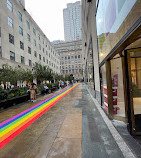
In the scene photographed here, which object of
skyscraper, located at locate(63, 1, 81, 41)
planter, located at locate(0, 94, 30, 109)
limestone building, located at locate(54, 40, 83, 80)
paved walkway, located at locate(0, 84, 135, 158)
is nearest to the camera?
paved walkway, located at locate(0, 84, 135, 158)

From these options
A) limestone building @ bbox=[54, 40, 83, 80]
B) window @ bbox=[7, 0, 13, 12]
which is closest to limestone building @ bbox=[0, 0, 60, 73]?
window @ bbox=[7, 0, 13, 12]

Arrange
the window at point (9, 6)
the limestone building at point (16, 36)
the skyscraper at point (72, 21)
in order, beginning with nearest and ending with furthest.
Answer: the limestone building at point (16, 36) < the window at point (9, 6) < the skyscraper at point (72, 21)

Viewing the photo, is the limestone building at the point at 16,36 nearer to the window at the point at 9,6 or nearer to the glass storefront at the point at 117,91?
the window at the point at 9,6

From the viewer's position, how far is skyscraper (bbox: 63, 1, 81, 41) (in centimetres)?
15112

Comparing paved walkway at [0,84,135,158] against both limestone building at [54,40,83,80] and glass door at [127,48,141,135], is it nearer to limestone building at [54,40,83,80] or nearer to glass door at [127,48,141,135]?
glass door at [127,48,141,135]

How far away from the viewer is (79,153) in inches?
93.7

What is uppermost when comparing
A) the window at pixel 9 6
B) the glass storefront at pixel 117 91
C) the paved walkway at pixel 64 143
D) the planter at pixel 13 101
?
the window at pixel 9 6

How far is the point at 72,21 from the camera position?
154750 mm

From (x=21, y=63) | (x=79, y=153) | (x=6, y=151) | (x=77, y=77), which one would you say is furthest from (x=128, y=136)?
(x=77, y=77)

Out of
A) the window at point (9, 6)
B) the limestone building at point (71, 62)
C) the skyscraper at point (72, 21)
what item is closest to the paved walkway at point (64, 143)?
the window at point (9, 6)

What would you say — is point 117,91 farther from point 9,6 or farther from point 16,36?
point 9,6

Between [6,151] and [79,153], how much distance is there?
1.86 m

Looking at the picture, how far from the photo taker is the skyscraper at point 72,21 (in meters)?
151

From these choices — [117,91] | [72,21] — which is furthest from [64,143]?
[72,21]
